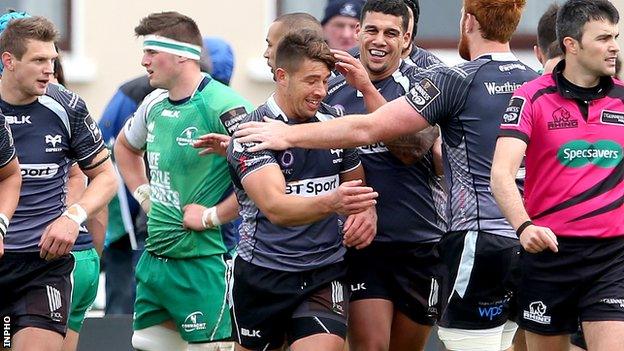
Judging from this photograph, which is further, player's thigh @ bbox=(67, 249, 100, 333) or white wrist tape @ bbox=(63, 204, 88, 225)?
player's thigh @ bbox=(67, 249, 100, 333)

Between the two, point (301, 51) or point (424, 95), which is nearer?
point (301, 51)

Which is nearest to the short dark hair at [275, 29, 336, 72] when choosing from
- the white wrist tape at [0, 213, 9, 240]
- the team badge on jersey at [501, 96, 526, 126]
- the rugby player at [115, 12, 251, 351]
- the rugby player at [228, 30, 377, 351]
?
the rugby player at [228, 30, 377, 351]

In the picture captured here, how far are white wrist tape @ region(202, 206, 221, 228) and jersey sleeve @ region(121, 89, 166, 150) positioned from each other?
693 millimetres

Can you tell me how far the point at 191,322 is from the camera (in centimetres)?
912

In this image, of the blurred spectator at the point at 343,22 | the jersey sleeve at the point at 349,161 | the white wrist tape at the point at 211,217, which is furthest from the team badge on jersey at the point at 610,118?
the blurred spectator at the point at 343,22

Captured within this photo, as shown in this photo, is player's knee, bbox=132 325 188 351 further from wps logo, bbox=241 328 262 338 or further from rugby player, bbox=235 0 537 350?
rugby player, bbox=235 0 537 350

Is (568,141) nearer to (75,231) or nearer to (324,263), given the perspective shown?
(324,263)

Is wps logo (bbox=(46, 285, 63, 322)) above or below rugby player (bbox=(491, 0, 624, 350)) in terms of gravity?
below

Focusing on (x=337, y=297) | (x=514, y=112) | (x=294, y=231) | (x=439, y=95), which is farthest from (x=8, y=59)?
(x=514, y=112)

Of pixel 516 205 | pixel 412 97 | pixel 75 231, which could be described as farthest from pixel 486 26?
pixel 75 231

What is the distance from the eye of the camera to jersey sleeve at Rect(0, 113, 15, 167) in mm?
7895

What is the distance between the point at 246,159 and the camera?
7559mm

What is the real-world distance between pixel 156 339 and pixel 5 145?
182cm

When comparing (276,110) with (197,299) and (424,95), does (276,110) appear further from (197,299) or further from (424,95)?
(197,299)
